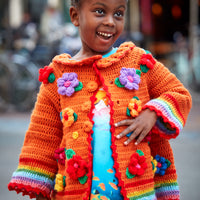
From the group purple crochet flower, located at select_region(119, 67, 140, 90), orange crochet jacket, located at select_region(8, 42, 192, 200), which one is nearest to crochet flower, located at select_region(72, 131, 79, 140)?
orange crochet jacket, located at select_region(8, 42, 192, 200)

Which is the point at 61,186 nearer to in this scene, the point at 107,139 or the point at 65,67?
the point at 107,139

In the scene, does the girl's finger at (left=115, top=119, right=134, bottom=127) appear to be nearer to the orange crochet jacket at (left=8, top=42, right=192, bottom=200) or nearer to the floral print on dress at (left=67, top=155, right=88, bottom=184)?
the orange crochet jacket at (left=8, top=42, right=192, bottom=200)

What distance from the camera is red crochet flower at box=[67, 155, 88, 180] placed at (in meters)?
1.83

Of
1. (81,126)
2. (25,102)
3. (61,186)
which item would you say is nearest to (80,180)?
(61,186)

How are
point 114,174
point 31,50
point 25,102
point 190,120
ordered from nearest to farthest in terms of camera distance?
point 114,174, point 190,120, point 25,102, point 31,50

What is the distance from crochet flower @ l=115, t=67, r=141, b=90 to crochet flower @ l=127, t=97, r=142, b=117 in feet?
0.22

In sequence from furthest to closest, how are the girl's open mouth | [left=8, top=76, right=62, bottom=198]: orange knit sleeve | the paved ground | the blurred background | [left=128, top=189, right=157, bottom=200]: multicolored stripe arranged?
the blurred background → the paved ground → [left=8, top=76, right=62, bottom=198]: orange knit sleeve → the girl's open mouth → [left=128, top=189, right=157, bottom=200]: multicolored stripe

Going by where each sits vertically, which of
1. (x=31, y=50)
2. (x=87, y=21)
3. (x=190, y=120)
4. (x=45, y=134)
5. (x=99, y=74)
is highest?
(x=87, y=21)

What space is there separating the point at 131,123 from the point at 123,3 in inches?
23.8

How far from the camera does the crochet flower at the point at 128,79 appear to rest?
188 cm

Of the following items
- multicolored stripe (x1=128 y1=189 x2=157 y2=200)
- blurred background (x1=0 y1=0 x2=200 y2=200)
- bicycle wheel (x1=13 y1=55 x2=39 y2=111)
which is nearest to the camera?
multicolored stripe (x1=128 y1=189 x2=157 y2=200)

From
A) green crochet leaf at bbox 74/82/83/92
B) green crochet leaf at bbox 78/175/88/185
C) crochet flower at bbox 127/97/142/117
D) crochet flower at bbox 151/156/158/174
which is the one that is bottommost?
crochet flower at bbox 151/156/158/174

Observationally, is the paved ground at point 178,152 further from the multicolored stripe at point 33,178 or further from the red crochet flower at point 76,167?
the red crochet flower at point 76,167

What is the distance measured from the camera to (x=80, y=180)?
1848 mm
